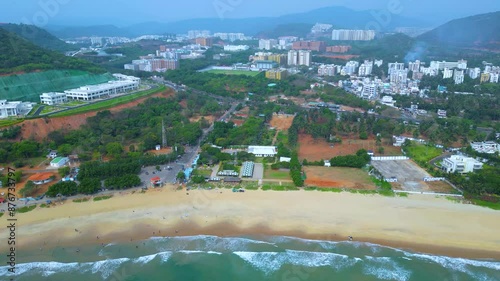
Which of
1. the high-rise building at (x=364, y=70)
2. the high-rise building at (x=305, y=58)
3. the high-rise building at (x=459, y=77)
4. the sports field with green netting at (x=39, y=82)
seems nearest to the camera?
the sports field with green netting at (x=39, y=82)

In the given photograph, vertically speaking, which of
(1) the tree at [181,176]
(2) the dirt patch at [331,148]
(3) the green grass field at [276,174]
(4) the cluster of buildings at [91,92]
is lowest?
(3) the green grass field at [276,174]

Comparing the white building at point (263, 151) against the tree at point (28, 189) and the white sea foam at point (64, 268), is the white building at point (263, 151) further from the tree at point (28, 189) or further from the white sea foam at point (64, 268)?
the tree at point (28, 189)

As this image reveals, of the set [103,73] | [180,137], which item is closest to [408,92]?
[180,137]

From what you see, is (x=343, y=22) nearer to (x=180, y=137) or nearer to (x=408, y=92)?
(x=408, y=92)

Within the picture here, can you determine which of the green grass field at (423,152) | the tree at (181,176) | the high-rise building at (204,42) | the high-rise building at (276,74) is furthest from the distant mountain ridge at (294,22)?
the tree at (181,176)

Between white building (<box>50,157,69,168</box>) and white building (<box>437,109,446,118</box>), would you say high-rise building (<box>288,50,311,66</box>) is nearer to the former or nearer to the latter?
white building (<box>437,109,446,118</box>)

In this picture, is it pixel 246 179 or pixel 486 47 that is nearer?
pixel 246 179

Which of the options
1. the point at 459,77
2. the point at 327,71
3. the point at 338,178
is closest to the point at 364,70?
the point at 327,71

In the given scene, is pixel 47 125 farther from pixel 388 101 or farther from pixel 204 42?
pixel 204 42
